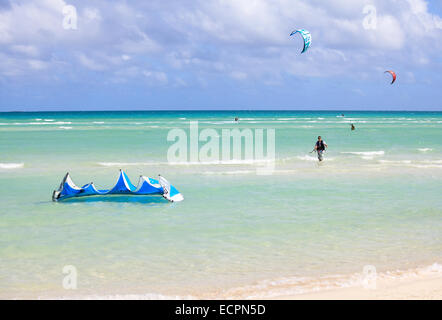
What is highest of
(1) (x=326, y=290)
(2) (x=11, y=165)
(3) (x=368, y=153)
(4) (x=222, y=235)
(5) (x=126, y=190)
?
(3) (x=368, y=153)

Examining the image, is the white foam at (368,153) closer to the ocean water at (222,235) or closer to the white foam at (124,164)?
the ocean water at (222,235)

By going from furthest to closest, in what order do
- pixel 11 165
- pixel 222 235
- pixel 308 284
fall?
pixel 11 165 < pixel 222 235 < pixel 308 284

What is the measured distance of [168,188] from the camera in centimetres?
1370

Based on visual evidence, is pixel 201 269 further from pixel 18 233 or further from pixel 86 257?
pixel 18 233

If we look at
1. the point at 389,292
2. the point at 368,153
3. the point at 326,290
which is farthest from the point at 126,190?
the point at 368,153

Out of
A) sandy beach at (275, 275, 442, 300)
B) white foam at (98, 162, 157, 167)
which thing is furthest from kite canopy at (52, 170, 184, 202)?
white foam at (98, 162, 157, 167)

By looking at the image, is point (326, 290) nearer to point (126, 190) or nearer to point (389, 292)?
point (389, 292)

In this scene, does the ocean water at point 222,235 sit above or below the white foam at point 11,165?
below

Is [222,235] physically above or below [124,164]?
below

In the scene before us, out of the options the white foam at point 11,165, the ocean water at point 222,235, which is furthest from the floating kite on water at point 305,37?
the white foam at point 11,165
